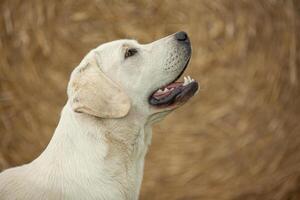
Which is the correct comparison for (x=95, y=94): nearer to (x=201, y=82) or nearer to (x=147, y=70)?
(x=147, y=70)

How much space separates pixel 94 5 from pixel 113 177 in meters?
2.46

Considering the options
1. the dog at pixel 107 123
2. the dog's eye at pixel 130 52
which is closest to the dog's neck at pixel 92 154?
the dog at pixel 107 123

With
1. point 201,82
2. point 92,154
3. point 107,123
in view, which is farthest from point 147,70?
A: point 201,82

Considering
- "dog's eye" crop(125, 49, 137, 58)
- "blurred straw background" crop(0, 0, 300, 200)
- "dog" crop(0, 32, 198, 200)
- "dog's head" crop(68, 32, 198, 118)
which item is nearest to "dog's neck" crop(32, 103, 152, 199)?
"dog" crop(0, 32, 198, 200)

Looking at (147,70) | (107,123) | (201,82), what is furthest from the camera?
(201,82)

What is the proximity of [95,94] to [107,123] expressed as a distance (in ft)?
0.62

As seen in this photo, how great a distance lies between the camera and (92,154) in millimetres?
3174

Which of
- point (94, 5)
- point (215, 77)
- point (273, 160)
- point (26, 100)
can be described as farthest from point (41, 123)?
point (273, 160)

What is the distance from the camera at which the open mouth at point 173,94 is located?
11.2ft

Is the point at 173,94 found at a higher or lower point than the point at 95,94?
higher

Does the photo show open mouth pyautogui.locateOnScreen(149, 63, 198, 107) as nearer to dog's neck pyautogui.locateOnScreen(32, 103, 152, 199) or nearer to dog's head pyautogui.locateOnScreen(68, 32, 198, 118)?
dog's head pyautogui.locateOnScreen(68, 32, 198, 118)

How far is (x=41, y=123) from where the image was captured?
16.3 ft

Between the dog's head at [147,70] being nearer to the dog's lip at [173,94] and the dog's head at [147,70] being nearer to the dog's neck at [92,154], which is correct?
the dog's lip at [173,94]

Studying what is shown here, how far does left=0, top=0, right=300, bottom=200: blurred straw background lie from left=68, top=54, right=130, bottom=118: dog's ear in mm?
1723
